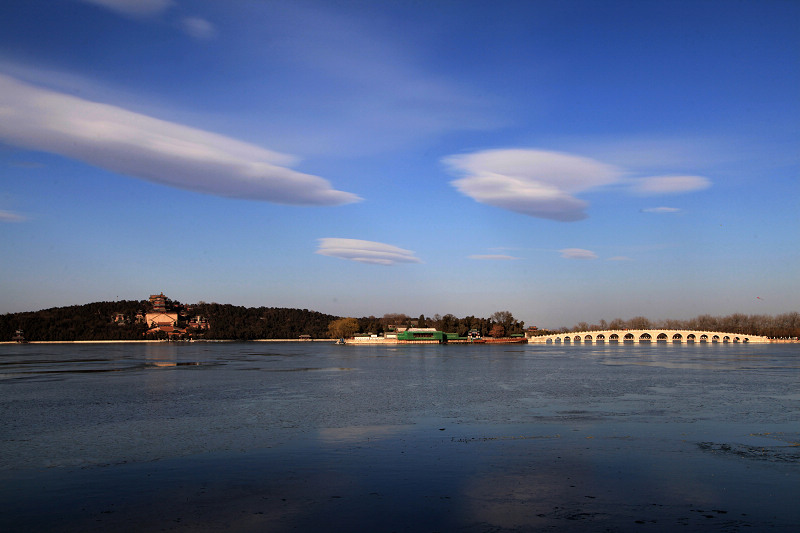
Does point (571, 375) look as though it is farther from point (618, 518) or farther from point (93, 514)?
point (93, 514)

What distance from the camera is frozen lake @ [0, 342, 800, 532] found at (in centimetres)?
1560

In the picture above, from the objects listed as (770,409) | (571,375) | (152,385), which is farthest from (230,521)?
(571,375)

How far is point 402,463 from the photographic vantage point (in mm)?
21500

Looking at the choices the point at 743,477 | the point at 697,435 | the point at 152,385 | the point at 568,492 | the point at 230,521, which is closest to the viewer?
the point at 230,521

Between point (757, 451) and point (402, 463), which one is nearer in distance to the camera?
point (402, 463)

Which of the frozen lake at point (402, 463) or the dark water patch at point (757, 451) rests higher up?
the dark water patch at point (757, 451)

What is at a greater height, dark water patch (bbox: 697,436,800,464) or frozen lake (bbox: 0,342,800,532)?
dark water patch (bbox: 697,436,800,464)

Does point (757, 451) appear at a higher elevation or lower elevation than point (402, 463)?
higher

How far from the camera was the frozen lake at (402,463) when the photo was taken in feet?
51.2

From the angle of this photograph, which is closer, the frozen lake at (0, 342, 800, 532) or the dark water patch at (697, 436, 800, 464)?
the frozen lake at (0, 342, 800, 532)

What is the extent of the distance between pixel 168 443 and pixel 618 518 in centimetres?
1832

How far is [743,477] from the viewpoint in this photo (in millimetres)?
19172

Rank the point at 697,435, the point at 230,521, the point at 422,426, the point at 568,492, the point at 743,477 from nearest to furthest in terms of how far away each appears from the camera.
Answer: the point at 230,521
the point at 568,492
the point at 743,477
the point at 697,435
the point at 422,426

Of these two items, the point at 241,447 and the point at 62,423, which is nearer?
the point at 241,447
